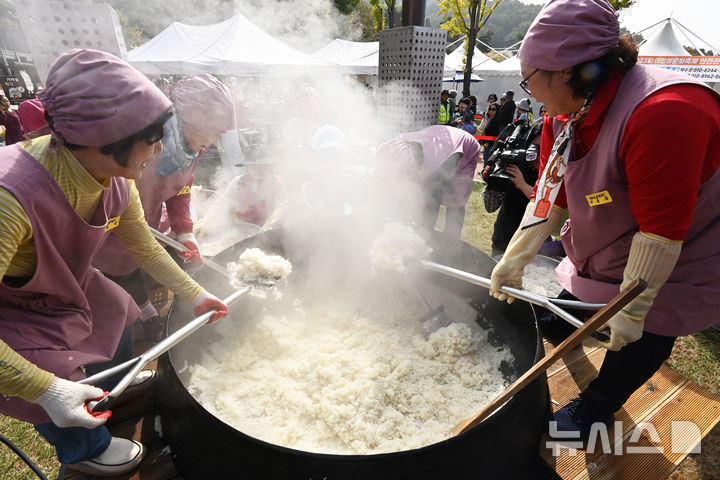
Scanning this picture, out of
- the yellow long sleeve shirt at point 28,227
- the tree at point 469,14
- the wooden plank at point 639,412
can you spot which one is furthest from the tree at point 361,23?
the yellow long sleeve shirt at point 28,227

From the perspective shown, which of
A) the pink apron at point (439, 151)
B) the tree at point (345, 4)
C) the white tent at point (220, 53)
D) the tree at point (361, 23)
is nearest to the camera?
the pink apron at point (439, 151)

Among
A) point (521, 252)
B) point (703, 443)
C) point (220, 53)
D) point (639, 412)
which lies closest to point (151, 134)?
point (521, 252)

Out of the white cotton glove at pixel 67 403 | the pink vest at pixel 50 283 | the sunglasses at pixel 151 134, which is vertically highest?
the sunglasses at pixel 151 134

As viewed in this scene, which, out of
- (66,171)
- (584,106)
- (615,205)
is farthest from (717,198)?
(66,171)

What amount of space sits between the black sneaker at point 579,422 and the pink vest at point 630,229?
2.39 ft

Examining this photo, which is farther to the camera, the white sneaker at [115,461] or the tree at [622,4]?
the tree at [622,4]

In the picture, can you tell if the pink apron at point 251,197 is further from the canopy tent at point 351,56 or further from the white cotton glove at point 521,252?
the canopy tent at point 351,56

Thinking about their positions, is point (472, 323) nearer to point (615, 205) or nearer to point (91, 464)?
point (615, 205)

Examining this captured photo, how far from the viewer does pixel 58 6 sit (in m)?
3.28

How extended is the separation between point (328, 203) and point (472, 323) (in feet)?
6.10

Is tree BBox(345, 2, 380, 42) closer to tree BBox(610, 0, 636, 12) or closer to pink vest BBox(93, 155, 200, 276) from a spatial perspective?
tree BBox(610, 0, 636, 12)

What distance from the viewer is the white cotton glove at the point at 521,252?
222cm

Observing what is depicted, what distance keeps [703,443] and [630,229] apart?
75.0 inches

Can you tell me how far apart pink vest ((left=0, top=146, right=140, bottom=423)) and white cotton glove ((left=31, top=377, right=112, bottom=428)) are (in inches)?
6.5
